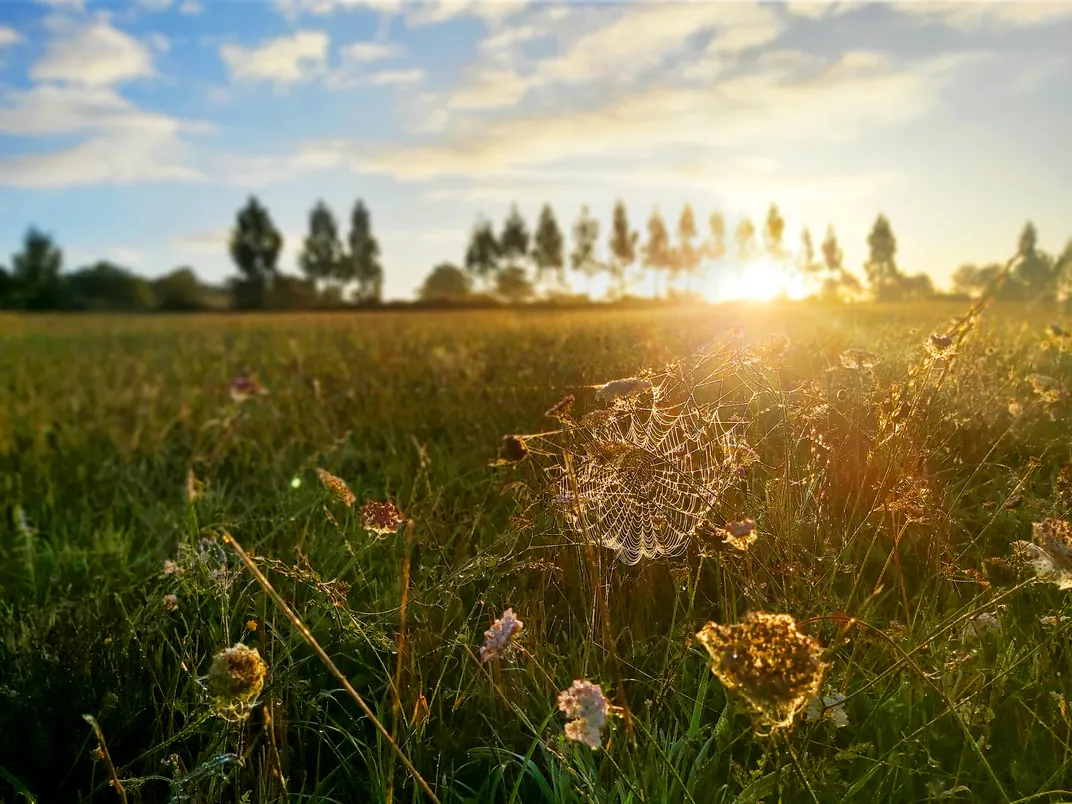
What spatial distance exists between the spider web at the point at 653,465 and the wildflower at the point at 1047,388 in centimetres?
85

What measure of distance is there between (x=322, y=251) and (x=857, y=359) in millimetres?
90059

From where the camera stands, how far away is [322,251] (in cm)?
8731

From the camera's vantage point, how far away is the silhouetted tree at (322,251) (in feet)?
285

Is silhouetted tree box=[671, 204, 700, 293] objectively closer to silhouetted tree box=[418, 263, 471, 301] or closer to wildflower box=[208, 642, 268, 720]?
silhouetted tree box=[418, 263, 471, 301]

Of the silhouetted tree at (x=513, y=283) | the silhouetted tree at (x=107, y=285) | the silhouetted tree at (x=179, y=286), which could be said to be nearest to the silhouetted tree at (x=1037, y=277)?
the silhouetted tree at (x=513, y=283)

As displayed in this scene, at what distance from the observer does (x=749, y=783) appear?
1.41 metres

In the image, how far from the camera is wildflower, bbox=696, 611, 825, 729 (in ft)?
3.14

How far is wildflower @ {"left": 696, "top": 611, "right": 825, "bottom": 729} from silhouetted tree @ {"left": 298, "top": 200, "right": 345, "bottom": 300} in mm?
89226

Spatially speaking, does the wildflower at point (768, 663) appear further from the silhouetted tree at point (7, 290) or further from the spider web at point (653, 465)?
the silhouetted tree at point (7, 290)

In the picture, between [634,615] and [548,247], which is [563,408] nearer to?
[634,615]

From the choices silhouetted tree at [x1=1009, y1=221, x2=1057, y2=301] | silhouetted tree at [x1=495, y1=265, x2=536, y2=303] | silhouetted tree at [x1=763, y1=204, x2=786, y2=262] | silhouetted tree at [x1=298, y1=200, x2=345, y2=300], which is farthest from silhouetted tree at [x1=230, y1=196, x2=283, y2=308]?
silhouetted tree at [x1=1009, y1=221, x2=1057, y2=301]

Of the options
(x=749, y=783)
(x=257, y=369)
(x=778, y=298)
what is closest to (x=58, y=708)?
(x=749, y=783)

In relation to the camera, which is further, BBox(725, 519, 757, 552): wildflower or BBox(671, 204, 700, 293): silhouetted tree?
BBox(671, 204, 700, 293): silhouetted tree

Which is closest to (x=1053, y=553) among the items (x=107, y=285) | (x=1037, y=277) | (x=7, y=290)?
(x=1037, y=277)
